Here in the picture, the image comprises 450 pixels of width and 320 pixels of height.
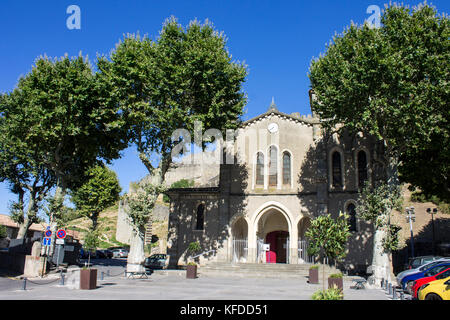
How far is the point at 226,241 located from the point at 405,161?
15.0 metres

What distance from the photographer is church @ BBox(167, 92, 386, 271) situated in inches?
1077

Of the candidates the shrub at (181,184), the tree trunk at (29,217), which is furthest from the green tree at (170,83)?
the shrub at (181,184)

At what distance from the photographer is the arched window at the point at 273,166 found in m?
29.5

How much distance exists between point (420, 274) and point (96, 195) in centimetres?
4276

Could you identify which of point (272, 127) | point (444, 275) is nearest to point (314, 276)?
point (444, 275)

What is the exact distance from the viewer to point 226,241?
94.2ft

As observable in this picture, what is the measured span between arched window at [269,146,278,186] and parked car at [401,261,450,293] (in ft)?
41.9

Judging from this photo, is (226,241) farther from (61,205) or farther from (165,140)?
(61,205)

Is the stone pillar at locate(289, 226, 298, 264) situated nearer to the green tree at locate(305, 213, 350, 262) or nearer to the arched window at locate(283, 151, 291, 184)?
the arched window at locate(283, 151, 291, 184)

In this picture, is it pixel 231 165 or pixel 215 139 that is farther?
pixel 231 165

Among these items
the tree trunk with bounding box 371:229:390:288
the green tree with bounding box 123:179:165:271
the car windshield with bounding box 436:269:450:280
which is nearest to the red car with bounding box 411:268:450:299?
the car windshield with bounding box 436:269:450:280

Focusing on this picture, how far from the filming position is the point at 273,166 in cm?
2980
